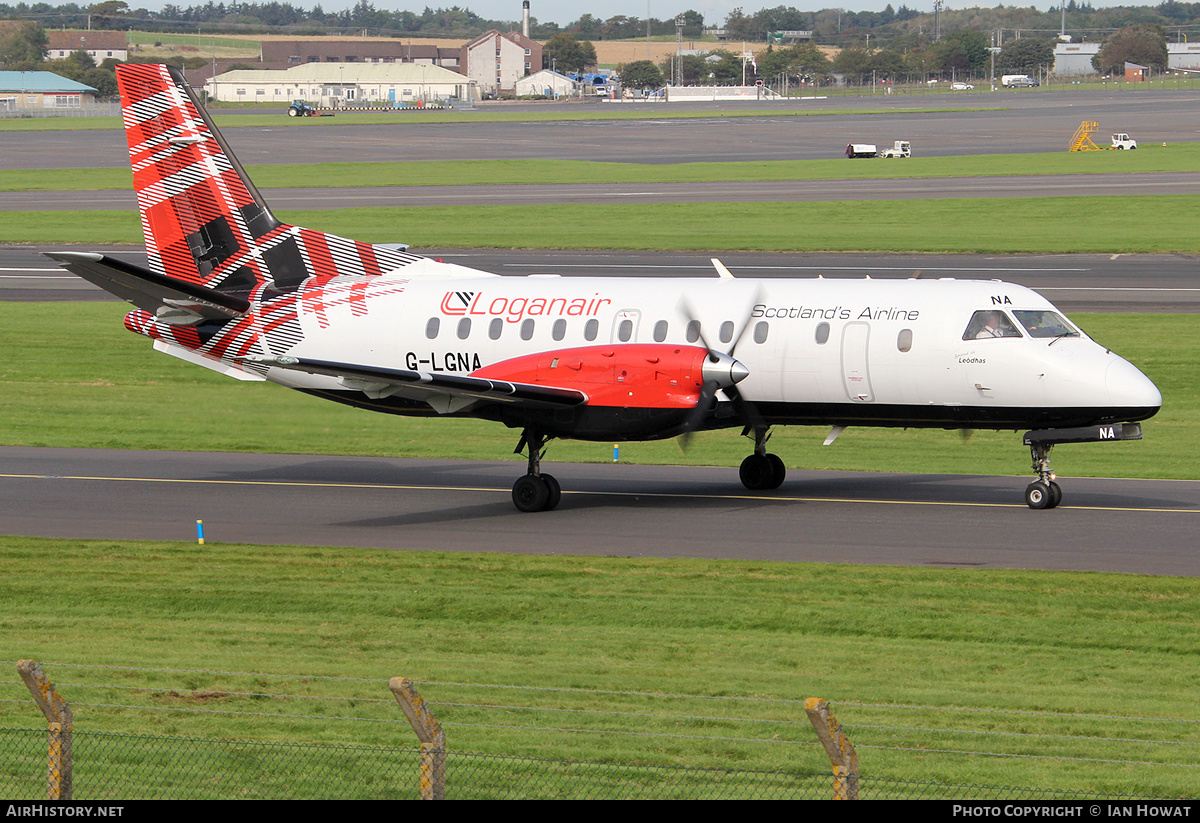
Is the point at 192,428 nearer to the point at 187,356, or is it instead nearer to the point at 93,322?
the point at 187,356

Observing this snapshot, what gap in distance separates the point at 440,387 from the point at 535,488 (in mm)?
2648

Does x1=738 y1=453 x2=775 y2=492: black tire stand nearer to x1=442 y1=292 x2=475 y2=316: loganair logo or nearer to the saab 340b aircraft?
the saab 340b aircraft

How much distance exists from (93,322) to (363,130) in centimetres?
9850

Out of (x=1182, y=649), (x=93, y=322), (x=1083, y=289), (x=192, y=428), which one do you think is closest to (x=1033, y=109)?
(x=1083, y=289)

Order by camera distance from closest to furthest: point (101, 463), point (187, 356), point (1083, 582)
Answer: point (1083, 582) < point (187, 356) < point (101, 463)

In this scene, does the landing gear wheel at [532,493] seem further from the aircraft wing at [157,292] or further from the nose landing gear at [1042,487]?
the nose landing gear at [1042,487]

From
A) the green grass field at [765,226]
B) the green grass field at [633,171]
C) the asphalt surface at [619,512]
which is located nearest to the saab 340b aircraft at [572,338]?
the asphalt surface at [619,512]

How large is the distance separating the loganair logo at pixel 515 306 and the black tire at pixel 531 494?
3114 millimetres

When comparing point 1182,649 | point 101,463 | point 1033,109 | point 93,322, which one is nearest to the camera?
point 1182,649

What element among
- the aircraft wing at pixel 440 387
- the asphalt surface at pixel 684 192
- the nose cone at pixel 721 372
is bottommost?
the asphalt surface at pixel 684 192

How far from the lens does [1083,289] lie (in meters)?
51.0

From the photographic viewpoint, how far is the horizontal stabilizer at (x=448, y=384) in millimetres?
23609

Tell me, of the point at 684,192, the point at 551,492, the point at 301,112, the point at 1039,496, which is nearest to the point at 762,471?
the point at 551,492

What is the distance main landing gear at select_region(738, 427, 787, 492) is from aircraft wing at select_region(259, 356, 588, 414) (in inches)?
164
